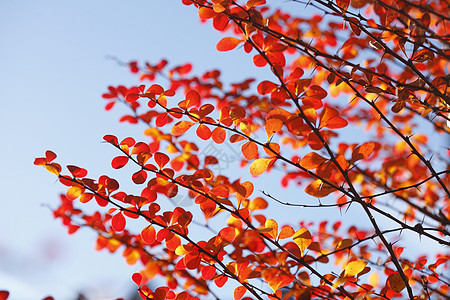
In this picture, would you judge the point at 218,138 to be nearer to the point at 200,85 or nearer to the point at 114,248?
the point at 114,248

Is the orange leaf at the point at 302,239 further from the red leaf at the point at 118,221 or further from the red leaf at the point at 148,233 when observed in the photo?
the red leaf at the point at 118,221

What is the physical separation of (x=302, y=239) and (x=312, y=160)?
23cm

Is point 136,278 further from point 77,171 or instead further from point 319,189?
point 319,189

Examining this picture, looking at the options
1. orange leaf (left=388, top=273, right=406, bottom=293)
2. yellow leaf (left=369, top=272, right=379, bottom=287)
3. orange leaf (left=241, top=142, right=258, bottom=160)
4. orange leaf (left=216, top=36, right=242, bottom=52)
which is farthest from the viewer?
yellow leaf (left=369, top=272, right=379, bottom=287)

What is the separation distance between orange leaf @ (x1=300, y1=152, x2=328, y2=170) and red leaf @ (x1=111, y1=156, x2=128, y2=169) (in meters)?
0.56

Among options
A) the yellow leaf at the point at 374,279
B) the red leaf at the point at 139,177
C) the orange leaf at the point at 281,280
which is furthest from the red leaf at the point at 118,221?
the yellow leaf at the point at 374,279

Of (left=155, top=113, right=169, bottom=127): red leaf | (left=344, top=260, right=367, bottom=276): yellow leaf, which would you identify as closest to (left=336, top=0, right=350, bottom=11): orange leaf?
(left=155, top=113, right=169, bottom=127): red leaf

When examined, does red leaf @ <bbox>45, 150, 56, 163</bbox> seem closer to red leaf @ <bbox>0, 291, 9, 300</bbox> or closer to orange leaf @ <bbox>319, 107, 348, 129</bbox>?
red leaf @ <bbox>0, 291, 9, 300</bbox>

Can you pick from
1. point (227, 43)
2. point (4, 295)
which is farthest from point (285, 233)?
point (4, 295)

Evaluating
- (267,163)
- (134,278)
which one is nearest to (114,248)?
(134,278)

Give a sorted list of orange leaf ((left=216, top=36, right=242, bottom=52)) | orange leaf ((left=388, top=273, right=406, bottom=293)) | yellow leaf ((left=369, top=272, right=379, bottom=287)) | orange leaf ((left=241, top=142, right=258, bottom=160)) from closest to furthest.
→ orange leaf ((left=388, top=273, right=406, bottom=293)), orange leaf ((left=241, top=142, right=258, bottom=160)), orange leaf ((left=216, top=36, right=242, bottom=52)), yellow leaf ((left=369, top=272, right=379, bottom=287))

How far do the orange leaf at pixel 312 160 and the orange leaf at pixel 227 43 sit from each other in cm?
45

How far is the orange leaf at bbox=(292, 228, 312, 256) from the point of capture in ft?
3.62

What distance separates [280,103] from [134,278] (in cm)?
73
